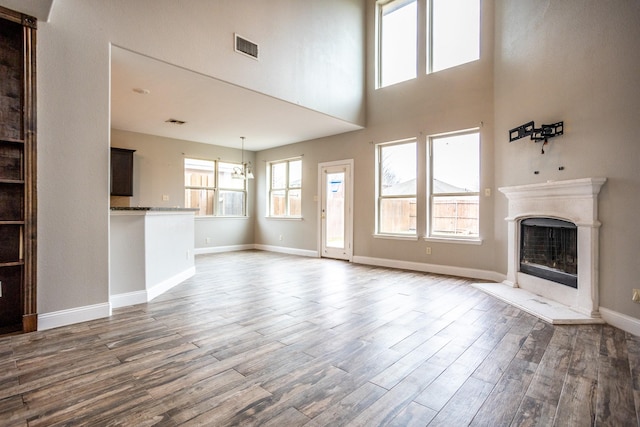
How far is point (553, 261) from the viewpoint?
150 inches

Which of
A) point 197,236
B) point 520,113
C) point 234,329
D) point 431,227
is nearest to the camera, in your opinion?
point 234,329

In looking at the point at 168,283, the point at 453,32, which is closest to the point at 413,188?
the point at 453,32

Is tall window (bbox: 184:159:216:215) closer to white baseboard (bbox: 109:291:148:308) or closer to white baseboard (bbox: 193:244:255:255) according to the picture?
white baseboard (bbox: 193:244:255:255)

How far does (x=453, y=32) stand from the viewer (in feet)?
18.0

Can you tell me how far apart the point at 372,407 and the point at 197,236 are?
6.90m

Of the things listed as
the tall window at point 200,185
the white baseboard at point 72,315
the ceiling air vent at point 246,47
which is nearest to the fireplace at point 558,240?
the ceiling air vent at point 246,47

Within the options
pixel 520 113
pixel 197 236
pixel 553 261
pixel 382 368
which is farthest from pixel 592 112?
pixel 197 236

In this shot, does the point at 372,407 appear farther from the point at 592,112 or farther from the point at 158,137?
the point at 158,137

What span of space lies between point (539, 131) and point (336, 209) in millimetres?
4061

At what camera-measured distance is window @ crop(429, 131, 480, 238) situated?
521 centimetres

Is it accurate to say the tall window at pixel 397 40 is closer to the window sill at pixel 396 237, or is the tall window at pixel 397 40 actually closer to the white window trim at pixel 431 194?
the white window trim at pixel 431 194

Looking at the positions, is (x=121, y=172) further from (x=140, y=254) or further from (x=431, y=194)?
(x=431, y=194)

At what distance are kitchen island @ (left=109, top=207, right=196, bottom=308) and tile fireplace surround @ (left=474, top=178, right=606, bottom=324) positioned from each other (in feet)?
13.9

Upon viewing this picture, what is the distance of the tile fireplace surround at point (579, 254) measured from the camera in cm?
319
